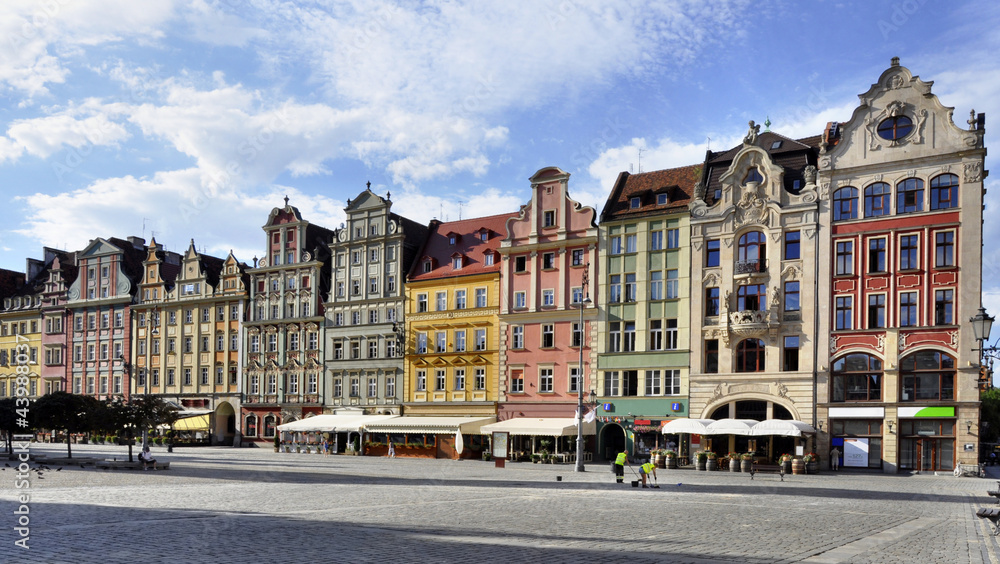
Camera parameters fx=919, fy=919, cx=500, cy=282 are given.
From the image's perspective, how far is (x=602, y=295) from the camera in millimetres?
57906

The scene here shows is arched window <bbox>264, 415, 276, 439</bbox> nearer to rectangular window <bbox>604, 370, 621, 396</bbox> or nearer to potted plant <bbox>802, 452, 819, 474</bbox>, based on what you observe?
rectangular window <bbox>604, 370, 621, 396</bbox>

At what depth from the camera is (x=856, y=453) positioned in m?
48.8

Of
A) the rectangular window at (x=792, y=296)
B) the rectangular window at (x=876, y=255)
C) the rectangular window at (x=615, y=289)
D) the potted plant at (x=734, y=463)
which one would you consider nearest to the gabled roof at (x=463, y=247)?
the rectangular window at (x=615, y=289)

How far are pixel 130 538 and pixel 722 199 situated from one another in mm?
43008

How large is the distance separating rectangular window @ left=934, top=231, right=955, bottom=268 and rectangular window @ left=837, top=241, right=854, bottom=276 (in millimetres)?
4168

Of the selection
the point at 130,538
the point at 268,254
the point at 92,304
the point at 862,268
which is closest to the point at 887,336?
the point at 862,268

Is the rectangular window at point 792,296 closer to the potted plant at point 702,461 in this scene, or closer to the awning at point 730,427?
the awning at point 730,427

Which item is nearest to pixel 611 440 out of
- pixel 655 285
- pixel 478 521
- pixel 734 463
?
pixel 655 285

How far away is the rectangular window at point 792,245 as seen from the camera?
2026 inches

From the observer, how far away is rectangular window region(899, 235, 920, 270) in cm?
4812

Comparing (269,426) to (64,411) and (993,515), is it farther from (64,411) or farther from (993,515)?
(993,515)

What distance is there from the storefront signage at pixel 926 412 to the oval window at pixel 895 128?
47.1 ft

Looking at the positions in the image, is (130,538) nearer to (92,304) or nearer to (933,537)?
(933,537)

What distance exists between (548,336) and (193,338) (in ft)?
118
